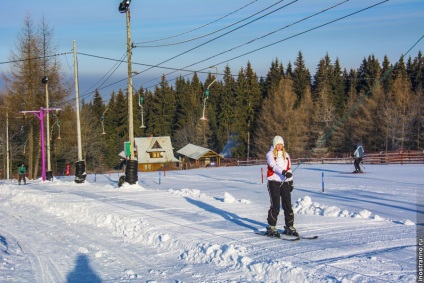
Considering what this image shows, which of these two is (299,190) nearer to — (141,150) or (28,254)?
(28,254)

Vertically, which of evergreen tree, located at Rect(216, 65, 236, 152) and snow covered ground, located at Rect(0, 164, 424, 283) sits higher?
evergreen tree, located at Rect(216, 65, 236, 152)

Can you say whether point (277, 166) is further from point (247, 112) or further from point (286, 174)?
point (247, 112)

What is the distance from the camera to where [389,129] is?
66.5 metres

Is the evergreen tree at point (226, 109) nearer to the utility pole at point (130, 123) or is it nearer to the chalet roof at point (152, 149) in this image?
the chalet roof at point (152, 149)

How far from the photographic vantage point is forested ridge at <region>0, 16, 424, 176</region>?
168 ft

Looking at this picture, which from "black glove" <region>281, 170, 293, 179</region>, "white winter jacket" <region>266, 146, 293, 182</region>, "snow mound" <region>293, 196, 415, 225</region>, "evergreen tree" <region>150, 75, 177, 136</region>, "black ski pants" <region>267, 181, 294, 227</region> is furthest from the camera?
"evergreen tree" <region>150, 75, 177, 136</region>

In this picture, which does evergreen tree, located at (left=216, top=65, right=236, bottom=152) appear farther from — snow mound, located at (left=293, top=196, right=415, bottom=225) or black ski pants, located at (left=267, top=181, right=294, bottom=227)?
black ski pants, located at (left=267, top=181, right=294, bottom=227)

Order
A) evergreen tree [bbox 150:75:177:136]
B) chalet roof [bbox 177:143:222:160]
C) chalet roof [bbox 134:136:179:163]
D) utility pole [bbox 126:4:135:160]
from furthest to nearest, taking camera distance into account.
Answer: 1. evergreen tree [bbox 150:75:177:136]
2. chalet roof [bbox 134:136:179:163]
3. chalet roof [bbox 177:143:222:160]
4. utility pole [bbox 126:4:135:160]

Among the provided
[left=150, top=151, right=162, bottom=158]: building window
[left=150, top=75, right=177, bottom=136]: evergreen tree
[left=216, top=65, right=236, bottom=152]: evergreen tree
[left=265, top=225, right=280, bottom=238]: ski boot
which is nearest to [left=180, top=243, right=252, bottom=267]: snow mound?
[left=265, top=225, right=280, bottom=238]: ski boot

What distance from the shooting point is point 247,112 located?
84250 millimetres

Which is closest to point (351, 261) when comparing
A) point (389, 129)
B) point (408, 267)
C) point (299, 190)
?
point (408, 267)

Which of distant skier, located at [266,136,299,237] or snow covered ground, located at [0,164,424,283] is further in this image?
distant skier, located at [266,136,299,237]

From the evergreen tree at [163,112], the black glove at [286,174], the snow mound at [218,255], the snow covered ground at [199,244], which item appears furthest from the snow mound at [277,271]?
the evergreen tree at [163,112]

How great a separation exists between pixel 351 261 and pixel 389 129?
209 ft
